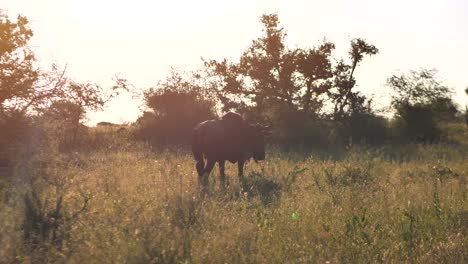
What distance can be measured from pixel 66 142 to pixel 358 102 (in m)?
18.0

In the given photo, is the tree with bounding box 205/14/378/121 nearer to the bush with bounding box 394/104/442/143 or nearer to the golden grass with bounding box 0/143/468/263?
the bush with bounding box 394/104/442/143

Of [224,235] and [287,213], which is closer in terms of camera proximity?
[224,235]

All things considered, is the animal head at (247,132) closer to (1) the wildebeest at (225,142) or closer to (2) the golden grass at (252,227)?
(1) the wildebeest at (225,142)

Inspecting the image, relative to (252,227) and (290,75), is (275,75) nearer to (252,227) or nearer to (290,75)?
(290,75)

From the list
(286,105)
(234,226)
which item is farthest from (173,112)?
(234,226)

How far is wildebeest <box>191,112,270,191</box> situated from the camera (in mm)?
11688

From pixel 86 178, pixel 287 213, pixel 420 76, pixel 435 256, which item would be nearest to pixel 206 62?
pixel 420 76

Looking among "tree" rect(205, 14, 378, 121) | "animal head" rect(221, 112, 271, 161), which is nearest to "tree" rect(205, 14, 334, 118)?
"tree" rect(205, 14, 378, 121)

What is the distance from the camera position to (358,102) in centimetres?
2884

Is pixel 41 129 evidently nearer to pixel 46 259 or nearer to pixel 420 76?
pixel 46 259

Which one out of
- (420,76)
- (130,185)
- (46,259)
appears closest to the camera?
(46,259)

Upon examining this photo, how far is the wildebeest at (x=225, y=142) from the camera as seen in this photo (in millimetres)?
11688

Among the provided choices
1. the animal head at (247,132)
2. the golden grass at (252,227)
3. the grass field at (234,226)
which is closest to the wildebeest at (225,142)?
the animal head at (247,132)

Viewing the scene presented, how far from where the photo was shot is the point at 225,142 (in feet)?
38.7
